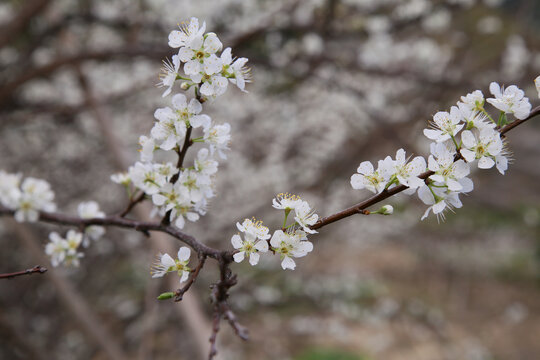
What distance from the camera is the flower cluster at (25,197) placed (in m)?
1.25

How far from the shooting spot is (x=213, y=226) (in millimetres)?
5676

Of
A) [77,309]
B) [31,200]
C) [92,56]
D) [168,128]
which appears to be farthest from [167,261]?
[92,56]

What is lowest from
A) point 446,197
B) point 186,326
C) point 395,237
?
point 446,197

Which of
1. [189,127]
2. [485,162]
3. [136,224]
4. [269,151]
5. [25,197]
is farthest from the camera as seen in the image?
[269,151]

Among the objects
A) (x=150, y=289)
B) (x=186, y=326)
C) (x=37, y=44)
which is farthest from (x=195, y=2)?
(x=186, y=326)

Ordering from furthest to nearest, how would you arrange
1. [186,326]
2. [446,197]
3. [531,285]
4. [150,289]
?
[531,285] → [150,289] → [186,326] → [446,197]

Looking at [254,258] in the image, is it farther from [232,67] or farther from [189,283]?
[232,67]

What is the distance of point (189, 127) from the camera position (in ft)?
3.02

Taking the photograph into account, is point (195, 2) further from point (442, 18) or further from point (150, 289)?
point (150, 289)

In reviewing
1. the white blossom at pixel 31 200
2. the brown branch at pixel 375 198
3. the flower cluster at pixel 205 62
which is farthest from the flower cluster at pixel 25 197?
the brown branch at pixel 375 198

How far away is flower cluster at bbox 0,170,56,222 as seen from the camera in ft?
4.09

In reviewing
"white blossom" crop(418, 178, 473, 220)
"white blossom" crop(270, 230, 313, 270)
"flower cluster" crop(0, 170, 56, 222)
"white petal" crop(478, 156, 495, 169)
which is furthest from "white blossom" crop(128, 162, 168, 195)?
"white petal" crop(478, 156, 495, 169)

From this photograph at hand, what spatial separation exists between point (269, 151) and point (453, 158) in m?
4.73

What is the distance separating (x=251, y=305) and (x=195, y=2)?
404 cm
